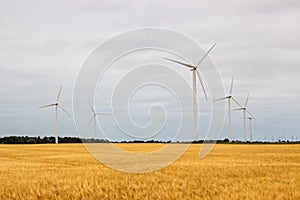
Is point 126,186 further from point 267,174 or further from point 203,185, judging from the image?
point 267,174

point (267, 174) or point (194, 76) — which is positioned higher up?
point (194, 76)

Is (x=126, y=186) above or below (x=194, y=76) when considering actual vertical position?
below

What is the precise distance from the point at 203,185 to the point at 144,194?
2.55 meters

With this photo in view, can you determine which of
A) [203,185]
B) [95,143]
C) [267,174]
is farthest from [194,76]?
[203,185]

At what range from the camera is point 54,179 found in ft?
56.7

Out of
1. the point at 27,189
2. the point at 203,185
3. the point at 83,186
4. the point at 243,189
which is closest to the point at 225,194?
the point at 243,189

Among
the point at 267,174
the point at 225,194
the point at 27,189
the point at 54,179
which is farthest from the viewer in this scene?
the point at 267,174

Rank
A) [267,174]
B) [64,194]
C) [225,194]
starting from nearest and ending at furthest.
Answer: [225,194], [64,194], [267,174]

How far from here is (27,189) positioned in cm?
1446

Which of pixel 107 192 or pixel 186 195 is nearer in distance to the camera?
pixel 186 195

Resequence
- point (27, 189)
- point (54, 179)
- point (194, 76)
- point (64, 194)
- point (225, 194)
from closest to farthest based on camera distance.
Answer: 1. point (225, 194)
2. point (64, 194)
3. point (27, 189)
4. point (54, 179)
5. point (194, 76)

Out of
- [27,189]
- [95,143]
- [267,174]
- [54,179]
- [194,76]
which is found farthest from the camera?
[194,76]

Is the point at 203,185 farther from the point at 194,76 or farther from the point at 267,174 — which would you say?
the point at 194,76

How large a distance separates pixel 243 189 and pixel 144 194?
9.89 ft
